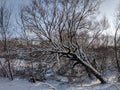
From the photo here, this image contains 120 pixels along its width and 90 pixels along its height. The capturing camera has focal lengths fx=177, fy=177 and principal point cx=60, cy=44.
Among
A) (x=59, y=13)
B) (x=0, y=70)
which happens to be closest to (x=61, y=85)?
(x=59, y=13)

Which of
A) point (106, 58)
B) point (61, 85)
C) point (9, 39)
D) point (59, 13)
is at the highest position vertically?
point (59, 13)

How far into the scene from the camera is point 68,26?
11789 mm

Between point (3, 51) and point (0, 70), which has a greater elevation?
point (3, 51)

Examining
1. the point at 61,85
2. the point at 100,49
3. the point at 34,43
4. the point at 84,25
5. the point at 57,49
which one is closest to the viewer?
the point at 57,49

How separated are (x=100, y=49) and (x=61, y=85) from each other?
5.08 m

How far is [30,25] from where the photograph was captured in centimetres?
1209

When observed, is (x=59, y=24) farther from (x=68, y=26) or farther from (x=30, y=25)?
(x=30, y=25)

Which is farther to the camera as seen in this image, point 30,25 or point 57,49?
point 30,25

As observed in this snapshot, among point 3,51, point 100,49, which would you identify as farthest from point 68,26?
point 3,51

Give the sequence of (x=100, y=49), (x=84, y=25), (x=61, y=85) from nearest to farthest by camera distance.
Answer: (x=61, y=85)
(x=84, y=25)
(x=100, y=49)

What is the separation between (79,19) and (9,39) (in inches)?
210

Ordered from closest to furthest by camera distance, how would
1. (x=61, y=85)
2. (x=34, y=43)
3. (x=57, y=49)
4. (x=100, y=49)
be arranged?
(x=57, y=49) → (x=61, y=85) → (x=34, y=43) → (x=100, y=49)

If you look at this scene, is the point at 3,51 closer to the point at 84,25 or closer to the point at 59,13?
the point at 59,13

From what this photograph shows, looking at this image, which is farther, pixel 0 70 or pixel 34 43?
pixel 0 70
